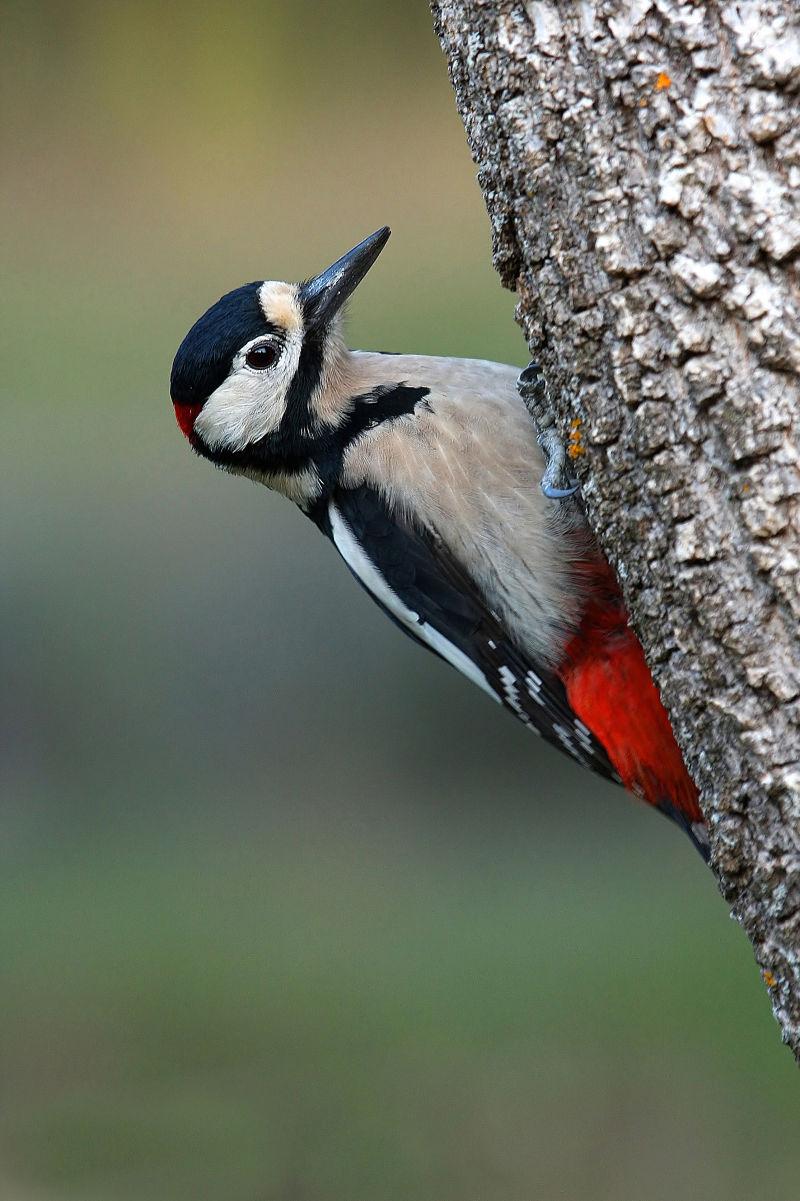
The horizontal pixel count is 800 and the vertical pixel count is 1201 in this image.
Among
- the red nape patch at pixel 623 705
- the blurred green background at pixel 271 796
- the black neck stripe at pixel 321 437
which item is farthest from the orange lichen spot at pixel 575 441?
the blurred green background at pixel 271 796

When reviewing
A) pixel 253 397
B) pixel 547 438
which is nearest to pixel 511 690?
pixel 547 438

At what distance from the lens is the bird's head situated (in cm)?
255

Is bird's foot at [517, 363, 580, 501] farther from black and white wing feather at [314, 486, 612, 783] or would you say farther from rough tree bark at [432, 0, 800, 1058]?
rough tree bark at [432, 0, 800, 1058]

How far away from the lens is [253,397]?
2598mm

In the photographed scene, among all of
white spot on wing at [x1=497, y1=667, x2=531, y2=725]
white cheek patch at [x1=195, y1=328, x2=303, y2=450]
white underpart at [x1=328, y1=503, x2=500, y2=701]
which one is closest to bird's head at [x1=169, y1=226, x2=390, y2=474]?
white cheek patch at [x1=195, y1=328, x2=303, y2=450]

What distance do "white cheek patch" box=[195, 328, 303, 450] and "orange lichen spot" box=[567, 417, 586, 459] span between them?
1042 mm

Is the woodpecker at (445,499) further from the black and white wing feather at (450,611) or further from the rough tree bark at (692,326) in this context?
the rough tree bark at (692,326)

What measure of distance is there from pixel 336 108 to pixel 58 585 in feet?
9.33

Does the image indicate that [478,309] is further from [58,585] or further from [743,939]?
[743,939]

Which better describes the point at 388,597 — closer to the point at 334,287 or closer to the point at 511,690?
the point at 511,690

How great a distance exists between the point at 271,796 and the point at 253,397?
264cm

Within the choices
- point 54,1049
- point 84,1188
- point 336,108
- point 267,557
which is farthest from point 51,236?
point 84,1188

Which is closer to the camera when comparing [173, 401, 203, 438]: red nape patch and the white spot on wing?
the white spot on wing

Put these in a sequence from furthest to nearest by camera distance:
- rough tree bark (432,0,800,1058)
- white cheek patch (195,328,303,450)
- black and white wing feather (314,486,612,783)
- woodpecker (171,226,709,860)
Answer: white cheek patch (195,328,303,450) → black and white wing feather (314,486,612,783) → woodpecker (171,226,709,860) → rough tree bark (432,0,800,1058)
